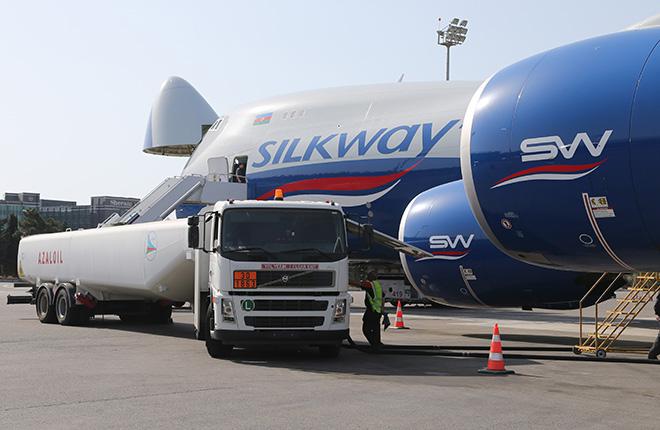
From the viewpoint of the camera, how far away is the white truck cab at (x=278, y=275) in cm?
1597

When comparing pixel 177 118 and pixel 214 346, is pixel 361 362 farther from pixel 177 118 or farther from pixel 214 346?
pixel 177 118

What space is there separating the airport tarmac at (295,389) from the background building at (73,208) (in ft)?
515

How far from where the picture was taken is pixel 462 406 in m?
11.4

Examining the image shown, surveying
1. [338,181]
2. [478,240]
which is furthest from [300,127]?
[478,240]

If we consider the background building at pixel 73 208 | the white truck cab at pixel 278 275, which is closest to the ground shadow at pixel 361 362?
the white truck cab at pixel 278 275

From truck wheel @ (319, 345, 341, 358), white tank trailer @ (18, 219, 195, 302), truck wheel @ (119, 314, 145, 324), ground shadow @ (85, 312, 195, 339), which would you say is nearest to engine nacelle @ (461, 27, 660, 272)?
truck wheel @ (319, 345, 341, 358)

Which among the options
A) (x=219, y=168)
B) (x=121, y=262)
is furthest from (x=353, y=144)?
(x=121, y=262)

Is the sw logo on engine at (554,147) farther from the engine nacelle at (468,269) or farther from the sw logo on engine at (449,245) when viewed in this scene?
the sw logo on engine at (449,245)

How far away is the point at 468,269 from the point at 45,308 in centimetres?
1313

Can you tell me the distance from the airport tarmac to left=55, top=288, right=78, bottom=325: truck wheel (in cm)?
429

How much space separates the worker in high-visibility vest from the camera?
18422 millimetres

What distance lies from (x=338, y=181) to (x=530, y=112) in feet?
49.6

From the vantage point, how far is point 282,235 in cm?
1636

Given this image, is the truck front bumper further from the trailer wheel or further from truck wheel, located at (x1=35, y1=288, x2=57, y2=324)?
truck wheel, located at (x1=35, y1=288, x2=57, y2=324)
